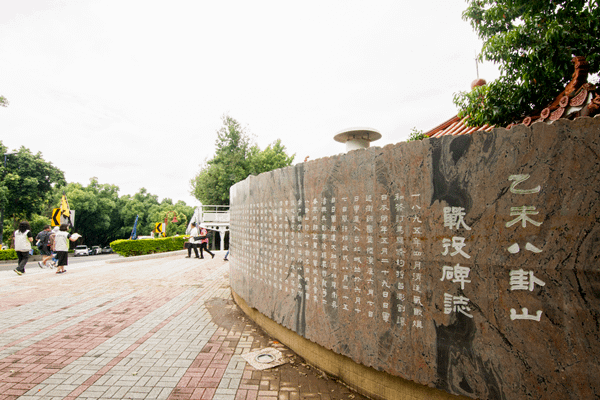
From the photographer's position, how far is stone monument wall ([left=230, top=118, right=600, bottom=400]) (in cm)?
171

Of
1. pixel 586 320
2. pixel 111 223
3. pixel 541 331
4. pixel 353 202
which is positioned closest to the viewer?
pixel 586 320

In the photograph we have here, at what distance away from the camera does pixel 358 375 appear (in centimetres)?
271

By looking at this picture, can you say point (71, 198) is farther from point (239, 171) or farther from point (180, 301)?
point (180, 301)

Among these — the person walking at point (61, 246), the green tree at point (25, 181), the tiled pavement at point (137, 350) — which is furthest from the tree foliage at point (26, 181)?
the tiled pavement at point (137, 350)

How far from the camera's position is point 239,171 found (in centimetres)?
2573

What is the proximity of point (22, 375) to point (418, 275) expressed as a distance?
3895 millimetres

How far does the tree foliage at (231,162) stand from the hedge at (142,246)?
32.6ft

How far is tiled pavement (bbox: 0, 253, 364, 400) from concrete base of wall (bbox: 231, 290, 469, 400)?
0.30 feet

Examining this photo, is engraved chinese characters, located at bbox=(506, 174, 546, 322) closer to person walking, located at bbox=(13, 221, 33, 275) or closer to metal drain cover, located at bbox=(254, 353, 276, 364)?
metal drain cover, located at bbox=(254, 353, 276, 364)

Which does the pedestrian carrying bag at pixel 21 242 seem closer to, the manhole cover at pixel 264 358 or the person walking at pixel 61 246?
the person walking at pixel 61 246

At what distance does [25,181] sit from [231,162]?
1422 cm

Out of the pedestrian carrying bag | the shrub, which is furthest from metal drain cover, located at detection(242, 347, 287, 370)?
the shrub

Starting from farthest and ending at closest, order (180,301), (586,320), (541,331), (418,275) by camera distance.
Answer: (180,301) → (418,275) → (541,331) → (586,320)

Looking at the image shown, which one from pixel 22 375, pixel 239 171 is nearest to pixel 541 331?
pixel 22 375
